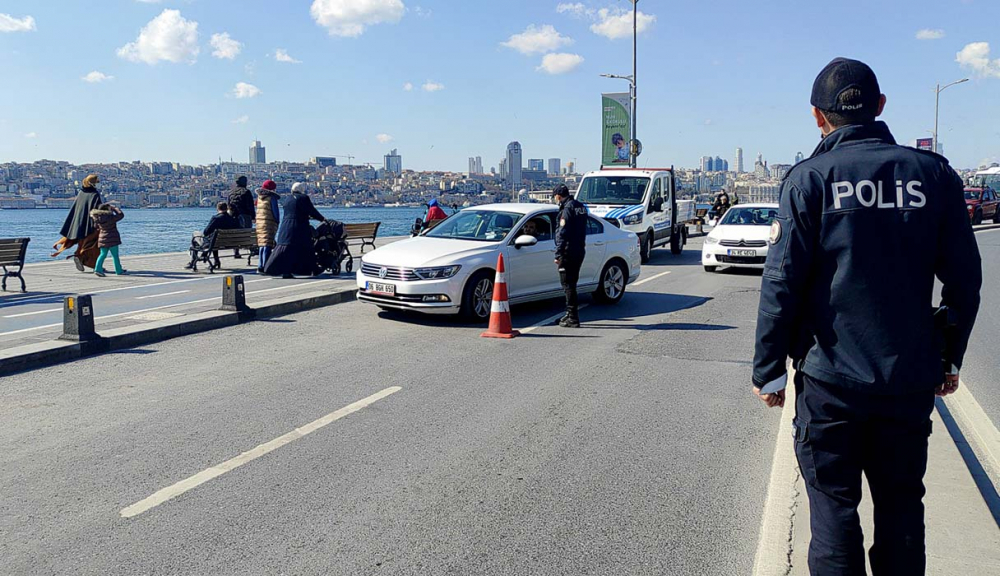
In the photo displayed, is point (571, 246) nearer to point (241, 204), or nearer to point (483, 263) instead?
point (483, 263)

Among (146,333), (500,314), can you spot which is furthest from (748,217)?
(146,333)

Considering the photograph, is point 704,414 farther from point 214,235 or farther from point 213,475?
point 214,235

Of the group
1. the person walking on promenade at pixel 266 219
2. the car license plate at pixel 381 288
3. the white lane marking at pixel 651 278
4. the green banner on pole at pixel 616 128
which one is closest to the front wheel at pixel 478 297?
the car license plate at pixel 381 288

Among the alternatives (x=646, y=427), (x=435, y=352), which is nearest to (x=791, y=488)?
(x=646, y=427)

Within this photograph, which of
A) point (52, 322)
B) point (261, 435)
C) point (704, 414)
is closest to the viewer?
point (261, 435)

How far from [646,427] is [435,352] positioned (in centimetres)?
336

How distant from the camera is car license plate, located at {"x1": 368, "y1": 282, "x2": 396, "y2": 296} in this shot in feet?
35.5

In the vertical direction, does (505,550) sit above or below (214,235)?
below

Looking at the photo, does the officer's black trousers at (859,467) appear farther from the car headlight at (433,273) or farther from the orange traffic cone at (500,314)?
the car headlight at (433,273)

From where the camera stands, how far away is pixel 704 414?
6.52 m

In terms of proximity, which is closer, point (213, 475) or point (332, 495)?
point (332, 495)

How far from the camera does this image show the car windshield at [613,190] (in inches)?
852

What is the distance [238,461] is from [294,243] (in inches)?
448

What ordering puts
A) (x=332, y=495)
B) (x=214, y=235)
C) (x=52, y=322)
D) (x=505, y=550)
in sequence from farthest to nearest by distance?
(x=214, y=235), (x=52, y=322), (x=332, y=495), (x=505, y=550)
